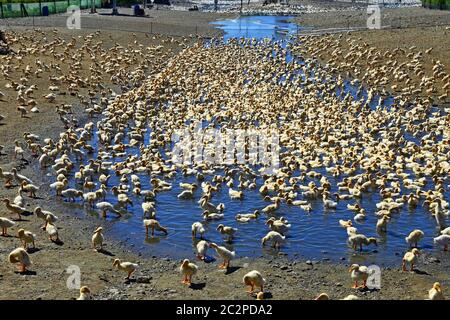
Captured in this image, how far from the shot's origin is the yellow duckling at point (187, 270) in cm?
1866

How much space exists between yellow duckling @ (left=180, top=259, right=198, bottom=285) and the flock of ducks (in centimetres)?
3

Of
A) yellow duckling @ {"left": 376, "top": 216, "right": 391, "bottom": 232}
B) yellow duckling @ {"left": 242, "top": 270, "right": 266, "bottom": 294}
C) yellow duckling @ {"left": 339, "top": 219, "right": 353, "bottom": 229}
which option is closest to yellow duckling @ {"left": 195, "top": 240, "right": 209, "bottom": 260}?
yellow duckling @ {"left": 242, "top": 270, "right": 266, "bottom": 294}

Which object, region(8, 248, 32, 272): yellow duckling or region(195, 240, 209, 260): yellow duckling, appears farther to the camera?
region(195, 240, 209, 260): yellow duckling

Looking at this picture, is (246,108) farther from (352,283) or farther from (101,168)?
(352,283)

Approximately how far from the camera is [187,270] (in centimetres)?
1869

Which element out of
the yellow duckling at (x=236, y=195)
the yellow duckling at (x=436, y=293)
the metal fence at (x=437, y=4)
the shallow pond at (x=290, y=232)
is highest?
the metal fence at (x=437, y=4)

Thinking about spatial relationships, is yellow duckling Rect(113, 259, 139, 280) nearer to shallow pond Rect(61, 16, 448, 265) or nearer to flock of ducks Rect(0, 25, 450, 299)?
flock of ducks Rect(0, 25, 450, 299)

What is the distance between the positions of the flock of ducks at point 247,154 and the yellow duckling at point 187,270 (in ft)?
0.09

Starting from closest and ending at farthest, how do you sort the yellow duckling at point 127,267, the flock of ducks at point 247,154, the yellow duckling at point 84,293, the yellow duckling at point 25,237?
1. the yellow duckling at point 84,293
2. the yellow duckling at point 127,267
3. the yellow duckling at point 25,237
4. the flock of ducks at point 247,154

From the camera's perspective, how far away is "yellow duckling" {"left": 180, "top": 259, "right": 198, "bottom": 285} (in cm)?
1866

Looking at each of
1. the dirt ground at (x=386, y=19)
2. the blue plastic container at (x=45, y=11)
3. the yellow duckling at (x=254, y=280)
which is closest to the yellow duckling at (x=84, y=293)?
the yellow duckling at (x=254, y=280)

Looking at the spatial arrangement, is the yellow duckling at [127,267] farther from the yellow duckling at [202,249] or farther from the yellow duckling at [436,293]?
the yellow duckling at [436,293]

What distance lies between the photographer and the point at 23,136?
111ft

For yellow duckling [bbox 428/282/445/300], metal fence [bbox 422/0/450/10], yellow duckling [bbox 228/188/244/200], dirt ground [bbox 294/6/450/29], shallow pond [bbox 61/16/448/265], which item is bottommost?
shallow pond [bbox 61/16/448/265]
